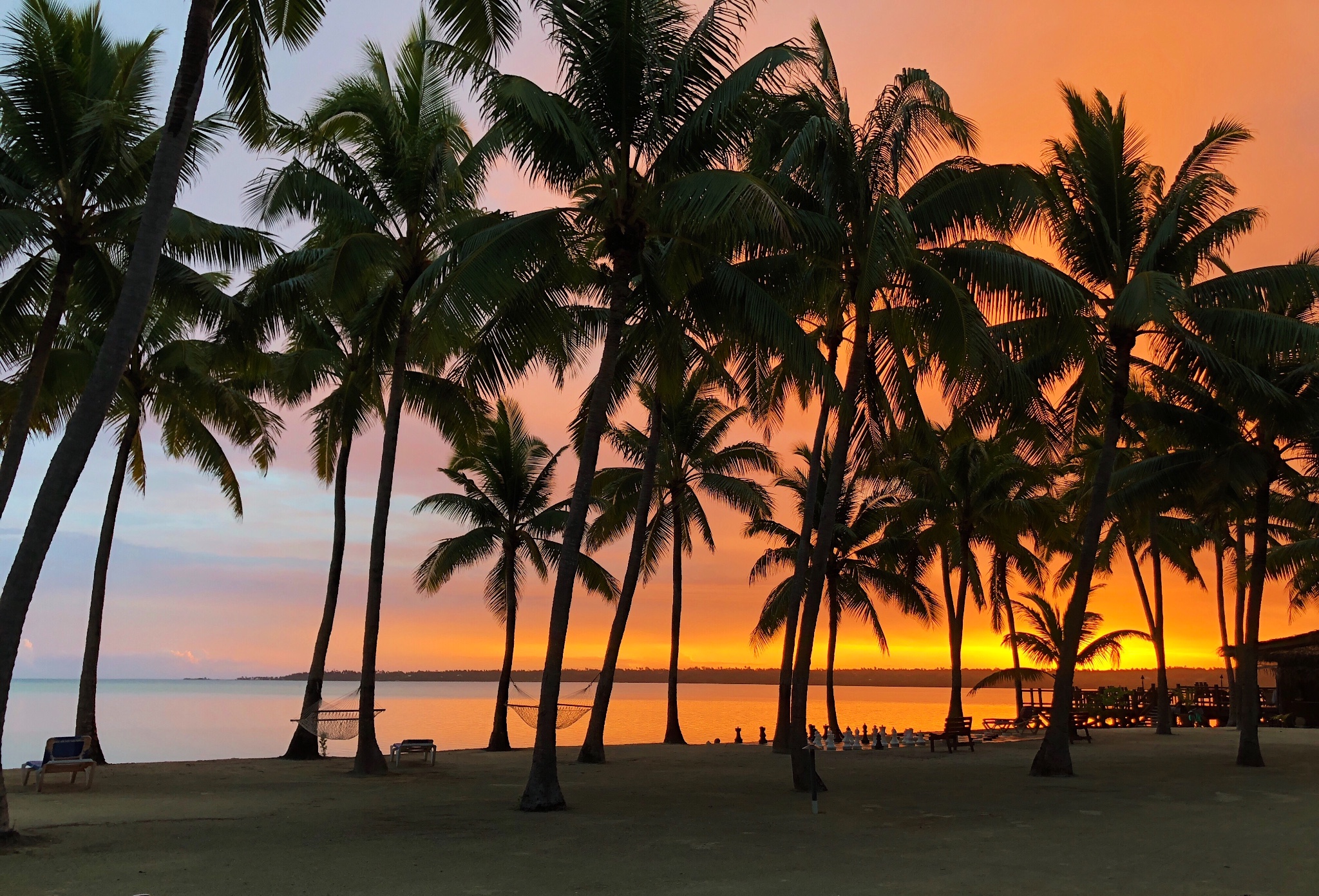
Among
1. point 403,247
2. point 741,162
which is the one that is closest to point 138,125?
point 403,247

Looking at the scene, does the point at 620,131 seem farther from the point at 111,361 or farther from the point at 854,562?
the point at 854,562

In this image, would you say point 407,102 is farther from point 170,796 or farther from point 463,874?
point 463,874

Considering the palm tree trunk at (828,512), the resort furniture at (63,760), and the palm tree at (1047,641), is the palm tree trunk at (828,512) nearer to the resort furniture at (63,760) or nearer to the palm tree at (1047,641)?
the resort furniture at (63,760)

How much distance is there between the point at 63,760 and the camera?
12961 millimetres

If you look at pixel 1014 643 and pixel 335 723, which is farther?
pixel 1014 643

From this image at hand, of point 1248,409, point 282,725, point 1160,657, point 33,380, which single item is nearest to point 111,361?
point 33,380

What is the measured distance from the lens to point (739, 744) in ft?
82.3

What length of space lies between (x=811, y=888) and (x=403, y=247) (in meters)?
12.4

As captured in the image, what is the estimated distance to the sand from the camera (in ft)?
24.8

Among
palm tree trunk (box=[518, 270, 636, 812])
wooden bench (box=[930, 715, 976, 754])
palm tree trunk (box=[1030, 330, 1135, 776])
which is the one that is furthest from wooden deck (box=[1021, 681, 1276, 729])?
palm tree trunk (box=[518, 270, 636, 812])

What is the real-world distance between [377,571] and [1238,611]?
72.6 ft

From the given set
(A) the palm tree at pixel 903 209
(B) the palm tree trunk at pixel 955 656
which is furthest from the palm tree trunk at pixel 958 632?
(A) the palm tree at pixel 903 209

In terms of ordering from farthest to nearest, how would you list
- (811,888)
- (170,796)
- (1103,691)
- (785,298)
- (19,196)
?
(1103,691) → (785,298) → (170,796) → (19,196) → (811,888)

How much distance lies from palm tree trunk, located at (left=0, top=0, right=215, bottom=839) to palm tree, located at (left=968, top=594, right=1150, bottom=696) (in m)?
27.2
